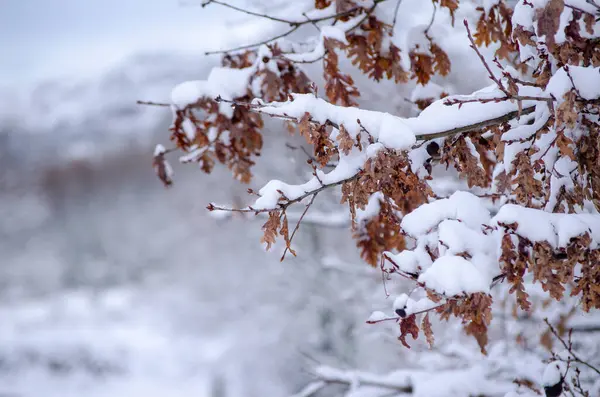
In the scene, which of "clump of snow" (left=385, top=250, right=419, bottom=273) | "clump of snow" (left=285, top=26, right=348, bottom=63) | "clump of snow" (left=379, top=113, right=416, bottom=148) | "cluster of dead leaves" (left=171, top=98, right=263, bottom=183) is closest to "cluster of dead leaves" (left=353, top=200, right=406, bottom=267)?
"cluster of dead leaves" (left=171, top=98, right=263, bottom=183)

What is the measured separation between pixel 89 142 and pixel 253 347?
803 inches

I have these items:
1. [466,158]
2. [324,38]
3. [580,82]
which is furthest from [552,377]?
[324,38]

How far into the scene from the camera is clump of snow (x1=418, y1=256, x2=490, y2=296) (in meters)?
1.42

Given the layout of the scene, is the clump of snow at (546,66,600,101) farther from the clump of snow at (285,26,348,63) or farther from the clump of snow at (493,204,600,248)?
the clump of snow at (285,26,348,63)

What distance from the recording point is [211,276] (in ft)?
47.0

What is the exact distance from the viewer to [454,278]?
1.43 meters

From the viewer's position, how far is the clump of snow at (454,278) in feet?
4.65

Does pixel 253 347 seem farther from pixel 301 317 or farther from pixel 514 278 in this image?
pixel 514 278

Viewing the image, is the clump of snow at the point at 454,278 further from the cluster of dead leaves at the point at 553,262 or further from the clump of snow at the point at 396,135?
the clump of snow at the point at 396,135

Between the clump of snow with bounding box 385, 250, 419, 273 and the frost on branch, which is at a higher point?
the frost on branch

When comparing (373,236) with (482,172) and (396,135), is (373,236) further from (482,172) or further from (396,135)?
(396,135)

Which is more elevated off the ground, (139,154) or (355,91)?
(355,91)

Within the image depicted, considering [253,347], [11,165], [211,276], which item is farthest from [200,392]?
[11,165]

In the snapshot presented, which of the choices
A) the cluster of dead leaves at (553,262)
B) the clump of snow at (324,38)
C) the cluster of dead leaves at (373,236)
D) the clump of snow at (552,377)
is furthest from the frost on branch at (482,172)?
the clump of snow at (324,38)
